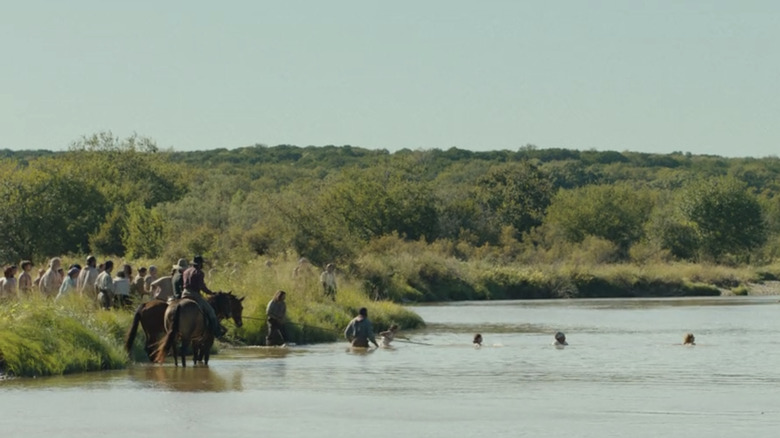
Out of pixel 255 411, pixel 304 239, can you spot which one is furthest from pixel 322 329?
pixel 304 239

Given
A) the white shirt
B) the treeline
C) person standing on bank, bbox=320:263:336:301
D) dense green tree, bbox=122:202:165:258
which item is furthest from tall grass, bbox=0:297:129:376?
dense green tree, bbox=122:202:165:258

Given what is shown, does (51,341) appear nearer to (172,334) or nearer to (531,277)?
(172,334)

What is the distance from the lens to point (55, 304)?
1008 inches

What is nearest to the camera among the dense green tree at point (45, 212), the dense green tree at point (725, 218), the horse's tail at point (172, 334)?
the horse's tail at point (172, 334)

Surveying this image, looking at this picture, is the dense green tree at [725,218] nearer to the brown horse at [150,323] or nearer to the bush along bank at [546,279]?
the bush along bank at [546,279]

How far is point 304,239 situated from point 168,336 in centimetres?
3360

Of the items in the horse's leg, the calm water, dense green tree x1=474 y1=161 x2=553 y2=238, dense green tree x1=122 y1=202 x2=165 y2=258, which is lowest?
the calm water

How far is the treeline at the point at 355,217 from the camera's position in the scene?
2367 inches

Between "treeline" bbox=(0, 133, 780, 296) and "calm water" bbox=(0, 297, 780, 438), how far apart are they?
19659 mm

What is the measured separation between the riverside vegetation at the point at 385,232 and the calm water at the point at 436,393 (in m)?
3.99

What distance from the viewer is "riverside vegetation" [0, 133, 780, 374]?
54906 millimetres

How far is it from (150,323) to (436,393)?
6668 millimetres

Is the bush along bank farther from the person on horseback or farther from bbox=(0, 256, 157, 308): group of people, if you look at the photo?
the person on horseback

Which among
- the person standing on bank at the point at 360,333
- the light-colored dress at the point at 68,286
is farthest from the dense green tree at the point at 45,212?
the light-colored dress at the point at 68,286
